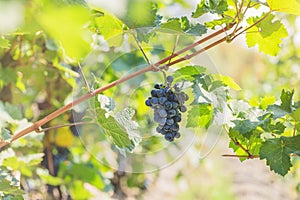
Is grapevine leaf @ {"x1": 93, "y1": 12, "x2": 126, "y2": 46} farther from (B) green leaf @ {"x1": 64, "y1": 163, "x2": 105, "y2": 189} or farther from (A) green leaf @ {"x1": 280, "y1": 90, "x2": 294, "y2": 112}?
(B) green leaf @ {"x1": 64, "y1": 163, "x2": 105, "y2": 189}

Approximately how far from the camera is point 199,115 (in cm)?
72

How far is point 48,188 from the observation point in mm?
1800

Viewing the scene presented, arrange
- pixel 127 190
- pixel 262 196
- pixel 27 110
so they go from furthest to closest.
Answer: pixel 262 196 → pixel 127 190 → pixel 27 110

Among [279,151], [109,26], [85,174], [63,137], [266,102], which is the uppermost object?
[63,137]

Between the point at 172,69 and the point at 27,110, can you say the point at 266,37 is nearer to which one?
the point at 172,69

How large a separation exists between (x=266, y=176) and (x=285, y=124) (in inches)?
161

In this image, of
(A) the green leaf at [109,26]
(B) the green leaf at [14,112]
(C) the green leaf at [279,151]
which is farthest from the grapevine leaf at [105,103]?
(B) the green leaf at [14,112]

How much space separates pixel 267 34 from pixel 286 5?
11 centimetres

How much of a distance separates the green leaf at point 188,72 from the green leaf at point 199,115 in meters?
0.05

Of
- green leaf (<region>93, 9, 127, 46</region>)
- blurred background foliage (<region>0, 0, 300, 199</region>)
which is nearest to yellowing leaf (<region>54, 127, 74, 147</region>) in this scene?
blurred background foliage (<region>0, 0, 300, 199</region>)

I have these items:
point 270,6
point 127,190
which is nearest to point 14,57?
point 270,6

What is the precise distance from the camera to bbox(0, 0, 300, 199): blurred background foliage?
333 mm

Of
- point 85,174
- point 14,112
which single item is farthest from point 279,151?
point 85,174

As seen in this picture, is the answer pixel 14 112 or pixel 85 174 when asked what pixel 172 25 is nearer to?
pixel 14 112
